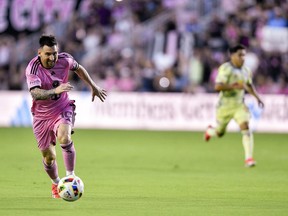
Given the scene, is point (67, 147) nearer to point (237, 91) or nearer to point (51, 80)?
point (51, 80)

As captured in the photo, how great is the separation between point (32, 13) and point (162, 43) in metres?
4.75

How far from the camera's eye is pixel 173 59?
25859mm

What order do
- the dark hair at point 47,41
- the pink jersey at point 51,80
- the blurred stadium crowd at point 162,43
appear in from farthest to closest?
the blurred stadium crowd at point 162,43 < the pink jersey at point 51,80 < the dark hair at point 47,41

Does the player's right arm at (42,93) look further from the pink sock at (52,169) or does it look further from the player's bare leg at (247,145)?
the player's bare leg at (247,145)

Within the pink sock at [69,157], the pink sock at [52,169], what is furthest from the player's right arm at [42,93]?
the pink sock at [52,169]

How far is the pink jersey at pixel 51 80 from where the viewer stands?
1001 cm

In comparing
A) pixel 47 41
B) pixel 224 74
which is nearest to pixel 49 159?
pixel 47 41

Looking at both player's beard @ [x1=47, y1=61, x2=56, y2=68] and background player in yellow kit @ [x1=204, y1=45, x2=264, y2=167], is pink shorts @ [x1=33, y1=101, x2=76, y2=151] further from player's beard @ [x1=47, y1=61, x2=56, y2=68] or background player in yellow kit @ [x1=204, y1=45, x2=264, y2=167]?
background player in yellow kit @ [x1=204, y1=45, x2=264, y2=167]

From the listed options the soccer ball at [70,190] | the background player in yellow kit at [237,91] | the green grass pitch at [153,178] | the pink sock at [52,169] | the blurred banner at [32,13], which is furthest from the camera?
the blurred banner at [32,13]

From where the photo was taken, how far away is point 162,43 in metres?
26.2

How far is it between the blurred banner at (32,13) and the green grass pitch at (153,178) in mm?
6259

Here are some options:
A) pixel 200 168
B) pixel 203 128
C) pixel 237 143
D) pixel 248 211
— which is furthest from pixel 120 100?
pixel 248 211

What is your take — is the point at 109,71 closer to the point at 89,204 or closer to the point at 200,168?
the point at 200,168

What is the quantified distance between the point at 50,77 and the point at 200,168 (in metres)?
5.19
